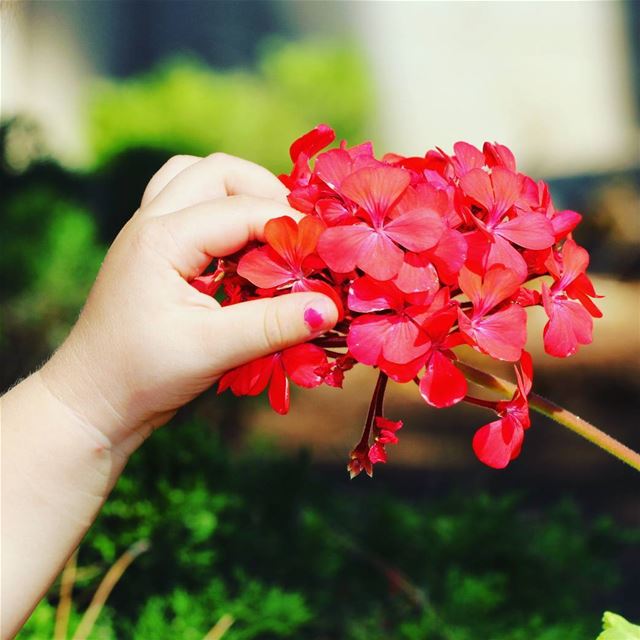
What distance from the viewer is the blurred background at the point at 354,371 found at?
192 centimetres

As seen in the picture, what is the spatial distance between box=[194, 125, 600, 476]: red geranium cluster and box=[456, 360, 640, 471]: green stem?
0.02 metres

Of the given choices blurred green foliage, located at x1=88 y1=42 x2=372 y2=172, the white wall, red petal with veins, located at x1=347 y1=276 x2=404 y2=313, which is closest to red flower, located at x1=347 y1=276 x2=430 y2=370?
red petal with veins, located at x1=347 y1=276 x2=404 y2=313

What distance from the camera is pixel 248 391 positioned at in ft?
3.06

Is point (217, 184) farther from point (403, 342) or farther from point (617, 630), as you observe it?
point (617, 630)

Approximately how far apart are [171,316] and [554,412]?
0.39 meters

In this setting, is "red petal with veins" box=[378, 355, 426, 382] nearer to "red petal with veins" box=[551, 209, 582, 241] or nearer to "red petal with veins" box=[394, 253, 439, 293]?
"red petal with veins" box=[394, 253, 439, 293]

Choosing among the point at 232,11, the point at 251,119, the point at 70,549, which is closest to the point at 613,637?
the point at 70,549

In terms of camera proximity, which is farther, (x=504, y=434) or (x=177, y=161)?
(x=177, y=161)

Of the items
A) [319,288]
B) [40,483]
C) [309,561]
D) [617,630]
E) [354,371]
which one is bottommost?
[354,371]

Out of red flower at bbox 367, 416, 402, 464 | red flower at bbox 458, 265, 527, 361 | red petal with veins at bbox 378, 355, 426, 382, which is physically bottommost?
red flower at bbox 367, 416, 402, 464

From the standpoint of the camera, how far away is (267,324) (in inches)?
33.7

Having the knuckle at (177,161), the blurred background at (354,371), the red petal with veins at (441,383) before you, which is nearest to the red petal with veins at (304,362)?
the red petal with veins at (441,383)

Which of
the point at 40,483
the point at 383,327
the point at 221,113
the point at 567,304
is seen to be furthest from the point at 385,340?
the point at 221,113

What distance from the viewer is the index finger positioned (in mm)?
1031
